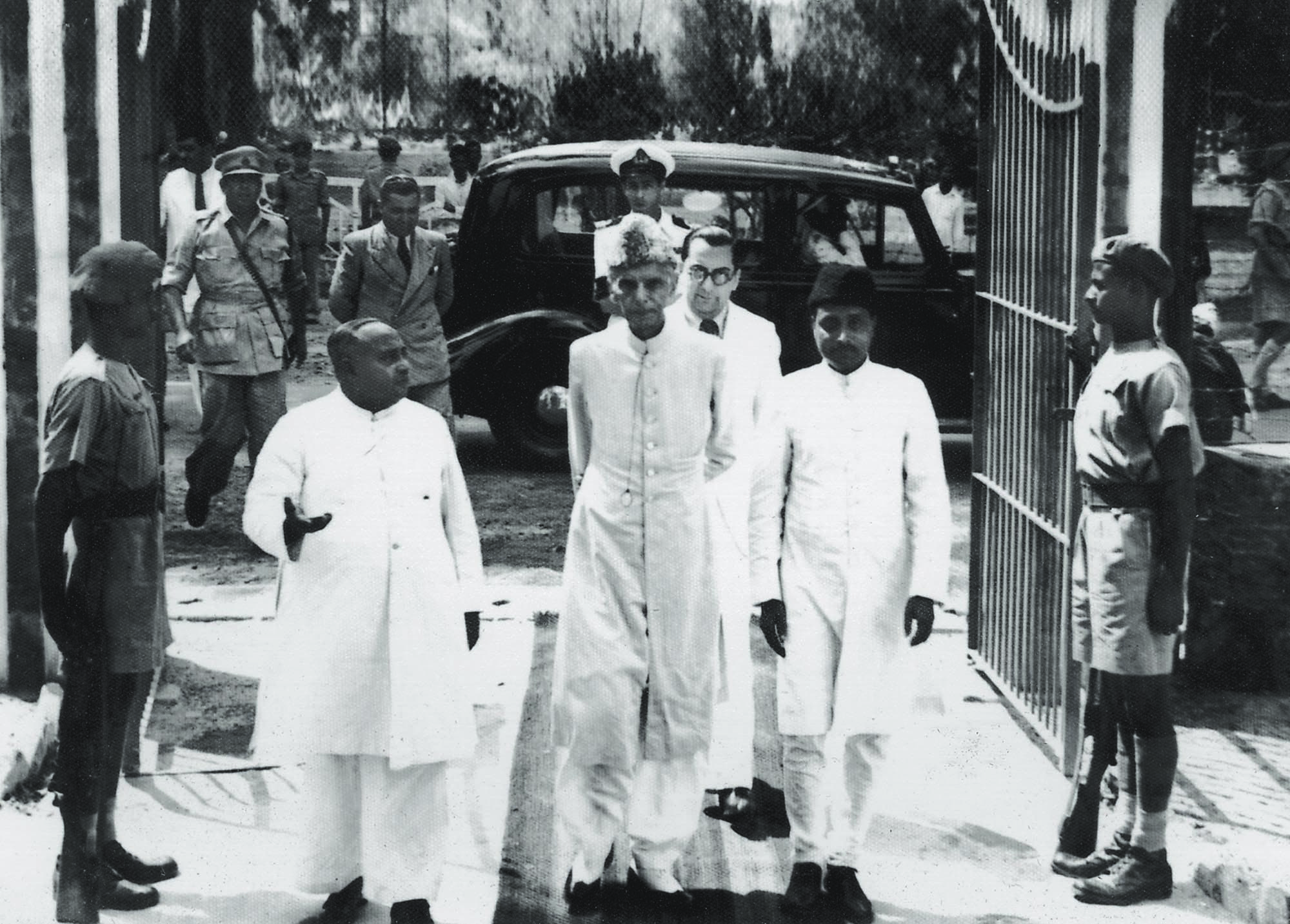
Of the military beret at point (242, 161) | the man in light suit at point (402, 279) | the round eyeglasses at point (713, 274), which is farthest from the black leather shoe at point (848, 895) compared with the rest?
the military beret at point (242, 161)

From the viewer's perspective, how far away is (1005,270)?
283 inches

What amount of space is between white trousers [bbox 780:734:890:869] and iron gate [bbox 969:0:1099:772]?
127 cm

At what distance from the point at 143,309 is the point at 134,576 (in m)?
0.67

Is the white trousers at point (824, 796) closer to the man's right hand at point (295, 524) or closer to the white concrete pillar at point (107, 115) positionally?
the man's right hand at point (295, 524)

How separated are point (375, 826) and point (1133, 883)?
199cm

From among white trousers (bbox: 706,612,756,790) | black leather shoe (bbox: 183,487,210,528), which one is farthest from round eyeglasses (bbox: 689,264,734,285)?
black leather shoe (bbox: 183,487,210,528)

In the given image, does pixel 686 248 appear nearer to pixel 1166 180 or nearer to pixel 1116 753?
pixel 1166 180

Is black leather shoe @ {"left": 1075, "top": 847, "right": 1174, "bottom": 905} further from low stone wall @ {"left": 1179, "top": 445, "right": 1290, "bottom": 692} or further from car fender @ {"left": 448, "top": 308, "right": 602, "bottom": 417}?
car fender @ {"left": 448, "top": 308, "right": 602, "bottom": 417}

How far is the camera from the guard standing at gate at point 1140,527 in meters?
5.07

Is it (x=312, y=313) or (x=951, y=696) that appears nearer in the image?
(x=951, y=696)

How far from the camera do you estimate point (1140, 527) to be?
514 centimetres

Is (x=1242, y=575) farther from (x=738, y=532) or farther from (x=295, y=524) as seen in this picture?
(x=295, y=524)

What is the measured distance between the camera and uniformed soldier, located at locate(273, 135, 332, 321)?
1700 centimetres

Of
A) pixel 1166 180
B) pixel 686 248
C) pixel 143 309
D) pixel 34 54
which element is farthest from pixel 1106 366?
pixel 34 54
